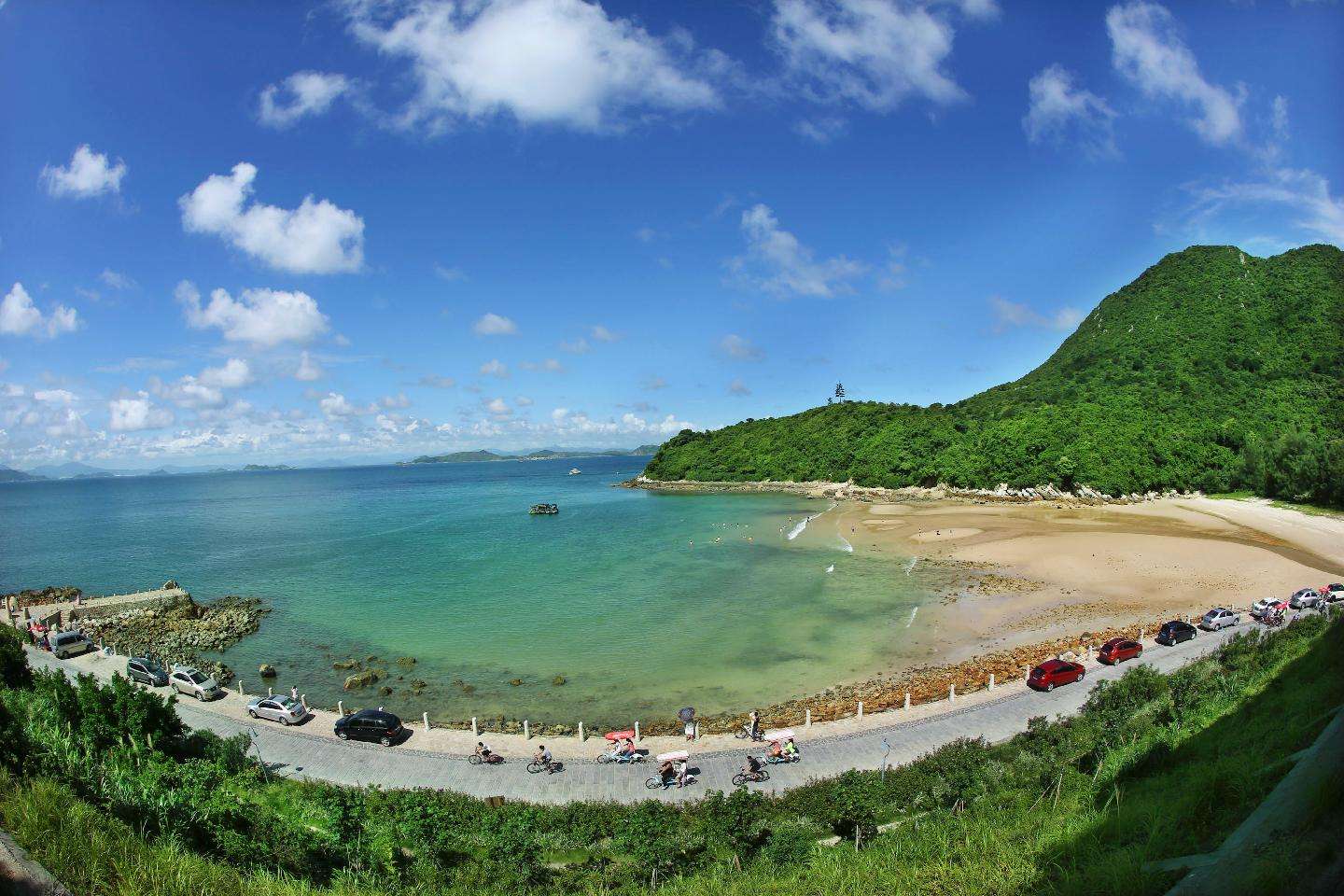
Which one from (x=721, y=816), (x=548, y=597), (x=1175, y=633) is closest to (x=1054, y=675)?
(x=1175, y=633)

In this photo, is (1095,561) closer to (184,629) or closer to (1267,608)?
(1267,608)

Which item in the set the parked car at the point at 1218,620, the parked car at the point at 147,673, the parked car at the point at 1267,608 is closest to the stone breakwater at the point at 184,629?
the parked car at the point at 147,673

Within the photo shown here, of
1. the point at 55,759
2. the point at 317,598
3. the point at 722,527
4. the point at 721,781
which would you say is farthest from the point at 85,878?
the point at 722,527

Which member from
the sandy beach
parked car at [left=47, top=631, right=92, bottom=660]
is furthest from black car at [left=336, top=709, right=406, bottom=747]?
the sandy beach

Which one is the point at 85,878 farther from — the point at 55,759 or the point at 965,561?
the point at 965,561

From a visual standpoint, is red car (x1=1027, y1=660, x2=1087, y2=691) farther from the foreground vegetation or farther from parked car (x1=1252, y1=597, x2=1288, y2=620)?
parked car (x1=1252, y1=597, x2=1288, y2=620)
